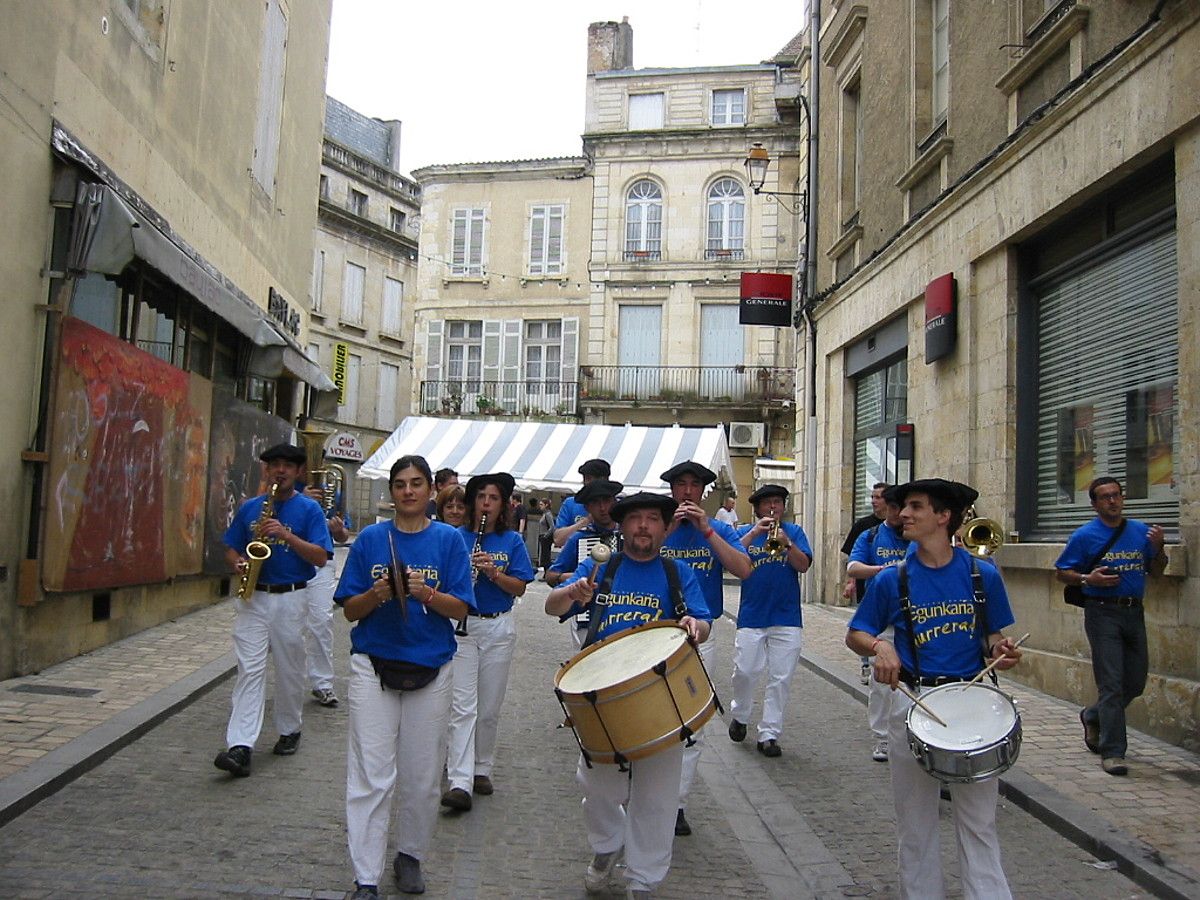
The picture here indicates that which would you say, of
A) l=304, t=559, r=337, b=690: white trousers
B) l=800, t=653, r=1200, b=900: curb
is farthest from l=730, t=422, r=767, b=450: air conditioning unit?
l=800, t=653, r=1200, b=900: curb

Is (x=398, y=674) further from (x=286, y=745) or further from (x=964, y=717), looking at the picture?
(x=286, y=745)

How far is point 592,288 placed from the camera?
33.0m

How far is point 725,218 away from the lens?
3234cm

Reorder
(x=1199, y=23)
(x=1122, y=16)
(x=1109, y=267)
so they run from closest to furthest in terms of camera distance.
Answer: (x=1199, y=23) < (x=1122, y=16) < (x=1109, y=267)

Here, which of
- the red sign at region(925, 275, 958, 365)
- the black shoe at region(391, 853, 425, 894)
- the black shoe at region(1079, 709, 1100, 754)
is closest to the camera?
the black shoe at region(391, 853, 425, 894)

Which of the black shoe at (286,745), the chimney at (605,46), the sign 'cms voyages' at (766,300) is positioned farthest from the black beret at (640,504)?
the chimney at (605,46)

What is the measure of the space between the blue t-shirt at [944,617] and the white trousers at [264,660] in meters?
3.78

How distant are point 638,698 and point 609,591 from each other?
822 millimetres

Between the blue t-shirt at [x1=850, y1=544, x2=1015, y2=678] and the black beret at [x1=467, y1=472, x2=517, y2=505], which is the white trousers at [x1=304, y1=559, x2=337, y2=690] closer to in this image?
the black beret at [x1=467, y1=472, x2=517, y2=505]

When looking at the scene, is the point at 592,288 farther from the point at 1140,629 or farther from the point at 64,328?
the point at 1140,629

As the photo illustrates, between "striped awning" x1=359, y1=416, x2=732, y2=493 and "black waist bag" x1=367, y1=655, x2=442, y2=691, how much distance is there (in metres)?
18.6

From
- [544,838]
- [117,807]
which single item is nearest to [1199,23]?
[544,838]

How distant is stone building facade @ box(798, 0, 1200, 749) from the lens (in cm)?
812

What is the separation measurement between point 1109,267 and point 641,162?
2421 centimetres
